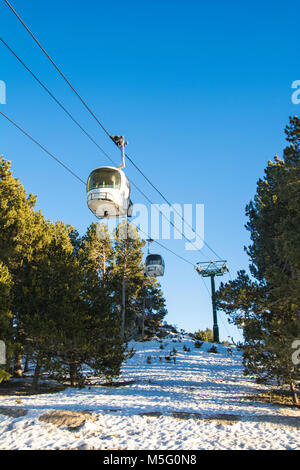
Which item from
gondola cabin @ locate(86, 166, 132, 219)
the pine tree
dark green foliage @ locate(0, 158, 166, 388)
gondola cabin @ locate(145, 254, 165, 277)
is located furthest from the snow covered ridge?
the pine tree

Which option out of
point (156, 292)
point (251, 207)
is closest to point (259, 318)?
point (251, 207)

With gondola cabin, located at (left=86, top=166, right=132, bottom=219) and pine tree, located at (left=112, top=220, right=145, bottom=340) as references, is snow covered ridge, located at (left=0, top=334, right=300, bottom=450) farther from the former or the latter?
pine tree, located at (left=112, top=220, right=145, bottom=340)

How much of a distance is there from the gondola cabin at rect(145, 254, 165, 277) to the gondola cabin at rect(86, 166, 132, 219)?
66.0 feet

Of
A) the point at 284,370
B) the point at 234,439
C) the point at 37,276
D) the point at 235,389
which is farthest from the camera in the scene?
the point at 235,389

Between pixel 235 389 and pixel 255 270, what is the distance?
19.5 ft

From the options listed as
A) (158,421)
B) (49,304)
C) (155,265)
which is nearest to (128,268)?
(155,265)

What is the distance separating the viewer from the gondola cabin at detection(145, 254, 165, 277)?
31.0 m

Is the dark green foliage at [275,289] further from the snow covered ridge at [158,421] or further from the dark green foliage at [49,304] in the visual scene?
the dark green foliage at [49,304]

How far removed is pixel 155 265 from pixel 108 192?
21024 mm

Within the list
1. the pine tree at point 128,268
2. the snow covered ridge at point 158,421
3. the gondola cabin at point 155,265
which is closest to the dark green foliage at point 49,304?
the snow covered ridge at point 158,421

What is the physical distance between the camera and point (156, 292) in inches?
1582

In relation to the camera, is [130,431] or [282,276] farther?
[282,276]

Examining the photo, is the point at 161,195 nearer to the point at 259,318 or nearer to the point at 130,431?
the point at 259,318

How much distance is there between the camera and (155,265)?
102ft
